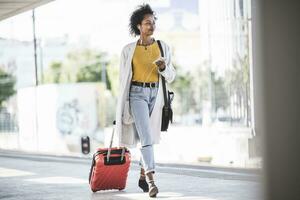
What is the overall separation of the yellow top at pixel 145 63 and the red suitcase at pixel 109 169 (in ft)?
2.58

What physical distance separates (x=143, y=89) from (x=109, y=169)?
0.86 m

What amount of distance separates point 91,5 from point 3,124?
116ft

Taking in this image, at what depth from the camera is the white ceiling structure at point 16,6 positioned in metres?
11.6

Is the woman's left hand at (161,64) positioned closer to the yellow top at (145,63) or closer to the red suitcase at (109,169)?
the yellow top at (145,63)

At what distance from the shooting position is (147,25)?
5957 millimetres

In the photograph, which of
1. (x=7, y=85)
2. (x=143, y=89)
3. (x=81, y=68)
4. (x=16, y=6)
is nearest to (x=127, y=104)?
(x=143, y=89)

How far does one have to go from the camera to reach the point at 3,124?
1018 inches

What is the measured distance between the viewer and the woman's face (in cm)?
594

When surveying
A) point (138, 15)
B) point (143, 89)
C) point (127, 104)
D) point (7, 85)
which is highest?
point (7, 85)

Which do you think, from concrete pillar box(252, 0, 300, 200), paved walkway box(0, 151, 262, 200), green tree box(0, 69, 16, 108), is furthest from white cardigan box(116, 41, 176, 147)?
green tree box(0, 69, 16, 108)

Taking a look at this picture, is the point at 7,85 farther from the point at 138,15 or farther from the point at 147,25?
the point at 147,25

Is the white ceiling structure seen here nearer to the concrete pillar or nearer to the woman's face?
the woman's face

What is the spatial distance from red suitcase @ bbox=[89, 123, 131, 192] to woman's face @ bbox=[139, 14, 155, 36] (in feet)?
3.58

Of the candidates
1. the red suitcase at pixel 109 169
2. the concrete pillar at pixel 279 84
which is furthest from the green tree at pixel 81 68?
the concrete pillar at pixel 279 84
